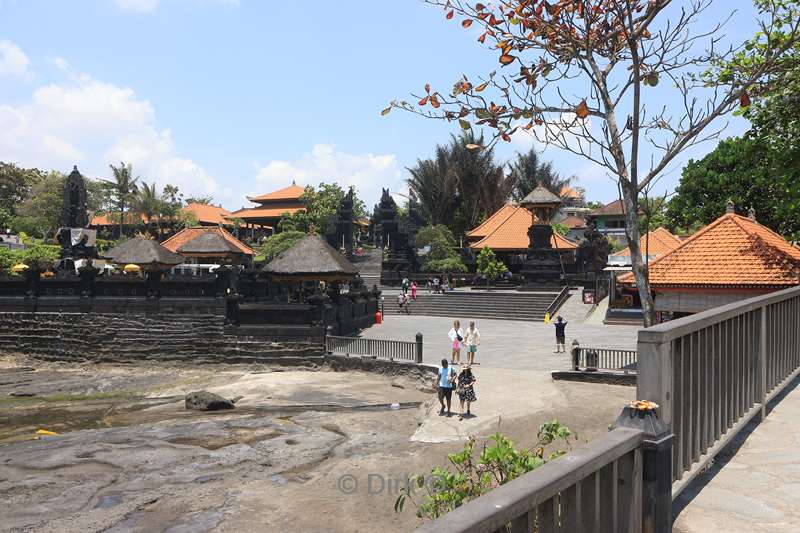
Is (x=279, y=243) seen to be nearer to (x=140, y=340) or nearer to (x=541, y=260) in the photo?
(x=541, y=260)

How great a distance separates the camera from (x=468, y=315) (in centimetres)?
3747

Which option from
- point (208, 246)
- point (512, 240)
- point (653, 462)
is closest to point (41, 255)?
point (208, 246)

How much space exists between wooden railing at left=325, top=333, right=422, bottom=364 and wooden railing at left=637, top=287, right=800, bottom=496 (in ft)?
53.3

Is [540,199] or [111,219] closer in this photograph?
[540,199]

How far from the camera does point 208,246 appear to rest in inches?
1620

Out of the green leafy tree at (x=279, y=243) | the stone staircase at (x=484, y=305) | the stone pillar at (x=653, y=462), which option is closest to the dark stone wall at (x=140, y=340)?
the stone staircase at (x=484, y=305)

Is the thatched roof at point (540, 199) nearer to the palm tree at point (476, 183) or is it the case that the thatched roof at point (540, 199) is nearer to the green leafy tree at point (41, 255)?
the palm tree at point (476, 183)

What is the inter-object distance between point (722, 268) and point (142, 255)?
30.9m

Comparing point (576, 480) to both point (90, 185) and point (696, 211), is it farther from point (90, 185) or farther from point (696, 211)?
point (90, 185)

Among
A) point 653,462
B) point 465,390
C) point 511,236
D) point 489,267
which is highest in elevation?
point 511,236

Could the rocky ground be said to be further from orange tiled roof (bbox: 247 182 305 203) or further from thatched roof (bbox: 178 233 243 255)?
orange tiled roof (bbox: 247 182 305 203)

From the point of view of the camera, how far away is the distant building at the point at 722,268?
15094mm

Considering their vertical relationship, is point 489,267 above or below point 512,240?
below

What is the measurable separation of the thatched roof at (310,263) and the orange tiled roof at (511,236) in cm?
2385
